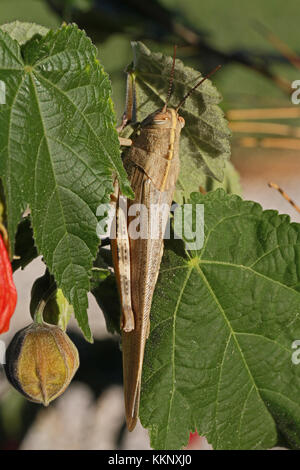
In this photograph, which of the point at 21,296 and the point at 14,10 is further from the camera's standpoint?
the point at 14,10

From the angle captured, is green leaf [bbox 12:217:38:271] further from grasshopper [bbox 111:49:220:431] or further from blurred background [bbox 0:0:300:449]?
blurred background [bbox 0:0:300:449]

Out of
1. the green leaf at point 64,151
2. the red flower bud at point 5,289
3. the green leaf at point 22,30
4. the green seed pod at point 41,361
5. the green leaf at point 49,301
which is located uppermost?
the green leaf at point 22,30

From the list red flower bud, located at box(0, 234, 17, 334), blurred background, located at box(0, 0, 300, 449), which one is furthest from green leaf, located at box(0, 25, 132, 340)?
blurred background, located at box(0, 0, 300, 449)

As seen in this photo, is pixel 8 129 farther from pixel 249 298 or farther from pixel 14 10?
pixel 14 10

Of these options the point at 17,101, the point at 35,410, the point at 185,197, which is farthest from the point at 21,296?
the point at 17,101

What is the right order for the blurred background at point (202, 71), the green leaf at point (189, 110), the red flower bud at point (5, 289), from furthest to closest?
the blurred background at point (202, 71), the green leaf at point (189, 110), the red flower bud at point (5, 289)

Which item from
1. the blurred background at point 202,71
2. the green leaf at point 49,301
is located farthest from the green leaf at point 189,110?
the blurred background at point 202,71

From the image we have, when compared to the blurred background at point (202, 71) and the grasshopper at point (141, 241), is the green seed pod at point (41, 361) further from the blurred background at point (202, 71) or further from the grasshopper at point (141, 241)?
the blurred background at point (202, 71)
